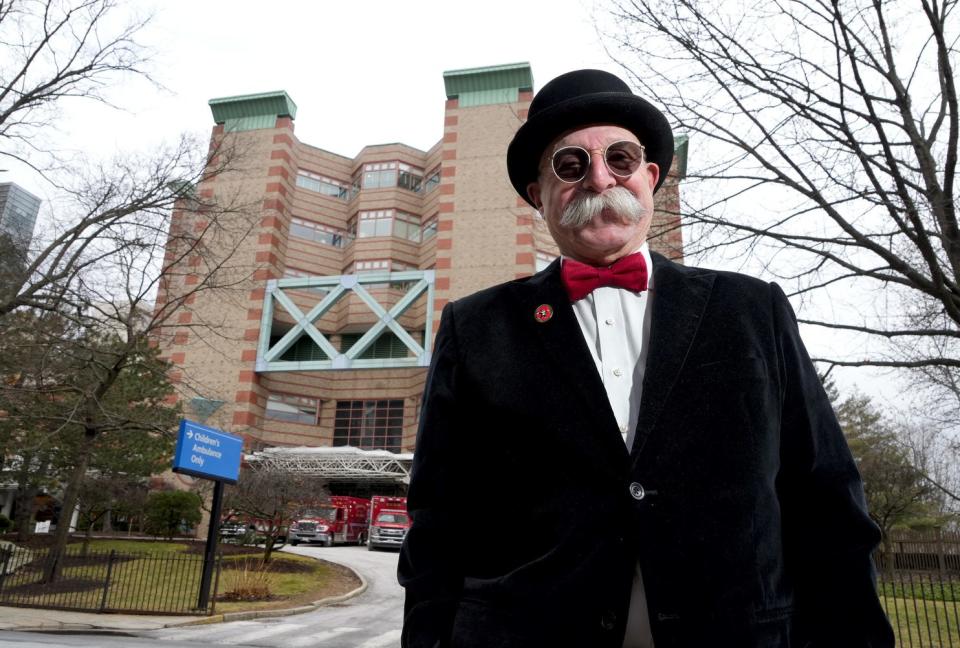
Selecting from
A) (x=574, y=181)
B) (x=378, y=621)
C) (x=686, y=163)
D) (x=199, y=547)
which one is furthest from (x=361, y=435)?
(x=574, y=181)

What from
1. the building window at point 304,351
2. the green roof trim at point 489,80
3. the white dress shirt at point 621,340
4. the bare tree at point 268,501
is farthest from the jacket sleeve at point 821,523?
the building window at point 304,351

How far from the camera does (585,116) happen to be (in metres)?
2.14

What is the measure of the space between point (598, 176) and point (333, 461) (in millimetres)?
34146

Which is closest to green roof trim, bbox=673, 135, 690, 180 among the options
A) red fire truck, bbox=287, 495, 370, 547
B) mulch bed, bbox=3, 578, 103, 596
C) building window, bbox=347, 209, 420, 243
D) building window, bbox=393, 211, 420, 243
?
mulch bed, bbox=3, 578, 103, 596

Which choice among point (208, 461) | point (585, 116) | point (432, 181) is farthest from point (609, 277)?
point (432, 181)

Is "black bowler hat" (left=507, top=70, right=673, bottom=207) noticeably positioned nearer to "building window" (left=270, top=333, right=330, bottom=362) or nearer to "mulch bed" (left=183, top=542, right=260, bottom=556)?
"mulch bed" (left=183, top=542, right=260, bottom=556)

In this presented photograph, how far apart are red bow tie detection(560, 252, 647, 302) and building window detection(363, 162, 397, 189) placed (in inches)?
1648

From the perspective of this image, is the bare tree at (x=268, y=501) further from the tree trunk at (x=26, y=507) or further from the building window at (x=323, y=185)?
the building window at (x=323, y=185)

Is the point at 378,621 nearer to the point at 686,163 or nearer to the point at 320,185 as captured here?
the point at 686,163

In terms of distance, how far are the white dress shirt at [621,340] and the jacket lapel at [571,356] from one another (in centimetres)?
5

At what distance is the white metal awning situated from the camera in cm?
3388

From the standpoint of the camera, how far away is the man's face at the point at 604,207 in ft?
6.81

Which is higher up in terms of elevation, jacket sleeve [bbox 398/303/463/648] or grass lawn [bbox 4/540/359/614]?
jacket sleeve [bbox 398/303/463/648]

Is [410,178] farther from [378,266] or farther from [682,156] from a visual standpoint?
[682,156]
